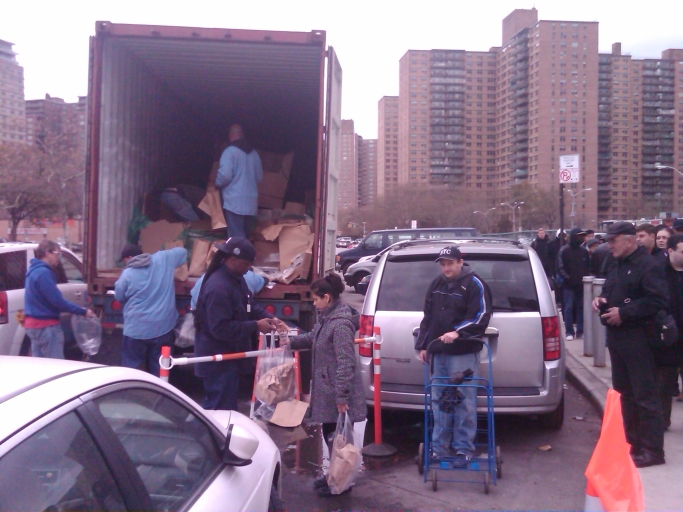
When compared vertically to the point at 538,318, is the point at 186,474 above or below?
below

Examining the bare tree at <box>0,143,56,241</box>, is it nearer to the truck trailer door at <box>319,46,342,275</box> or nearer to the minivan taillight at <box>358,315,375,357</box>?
the truck trailer door at <box>319,46,342,275</box>

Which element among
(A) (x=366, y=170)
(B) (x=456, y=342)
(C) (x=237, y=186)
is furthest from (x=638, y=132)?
(B) (x=456, y=342)

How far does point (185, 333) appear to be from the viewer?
7.18 m

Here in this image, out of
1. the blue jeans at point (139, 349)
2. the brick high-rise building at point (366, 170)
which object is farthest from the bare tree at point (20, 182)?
the brick high-rise building at point (366, 170)

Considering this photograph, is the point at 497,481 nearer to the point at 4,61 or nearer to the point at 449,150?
the point at 4,61

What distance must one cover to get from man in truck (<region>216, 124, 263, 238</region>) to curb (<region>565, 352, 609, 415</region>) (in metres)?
4.54

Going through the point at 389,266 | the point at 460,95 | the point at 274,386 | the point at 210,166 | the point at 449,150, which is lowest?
the point at 274,386

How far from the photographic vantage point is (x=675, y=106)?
8012cm

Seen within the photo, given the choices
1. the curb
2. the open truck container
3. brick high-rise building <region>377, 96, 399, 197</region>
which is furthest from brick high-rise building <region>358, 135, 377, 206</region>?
the curb

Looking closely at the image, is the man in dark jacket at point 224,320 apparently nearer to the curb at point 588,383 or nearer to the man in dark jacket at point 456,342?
the man in dark jacket at point 456,342

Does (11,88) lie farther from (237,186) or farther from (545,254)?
(237,186)

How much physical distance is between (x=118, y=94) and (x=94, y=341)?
2.91 meters

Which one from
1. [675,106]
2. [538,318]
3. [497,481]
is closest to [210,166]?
[538,318]

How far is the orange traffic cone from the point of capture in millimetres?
2703
